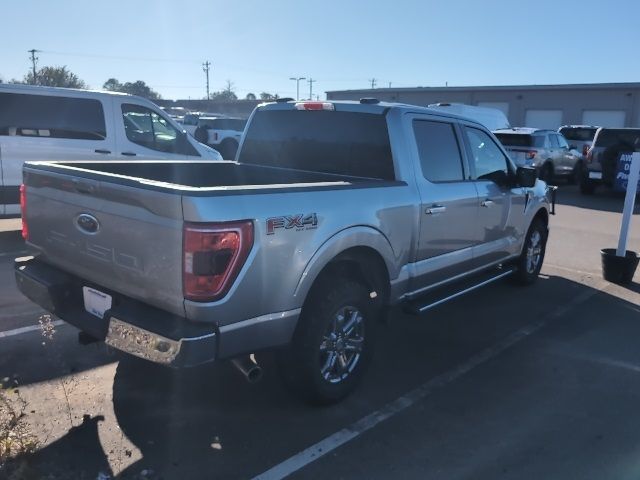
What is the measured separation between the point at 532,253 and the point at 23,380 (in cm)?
543

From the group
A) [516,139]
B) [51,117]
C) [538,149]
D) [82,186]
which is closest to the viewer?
[82,186]

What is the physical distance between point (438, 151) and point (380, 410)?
2.18 meters

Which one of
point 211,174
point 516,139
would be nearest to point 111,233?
point 211,174

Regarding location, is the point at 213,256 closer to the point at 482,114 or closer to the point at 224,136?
the point at 482,114

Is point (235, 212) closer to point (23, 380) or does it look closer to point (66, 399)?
point (66, 399)

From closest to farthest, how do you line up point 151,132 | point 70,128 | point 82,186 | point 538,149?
point 82,186
point 70,128
point 151,132
point 538,149

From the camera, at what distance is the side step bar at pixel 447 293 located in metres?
4.42

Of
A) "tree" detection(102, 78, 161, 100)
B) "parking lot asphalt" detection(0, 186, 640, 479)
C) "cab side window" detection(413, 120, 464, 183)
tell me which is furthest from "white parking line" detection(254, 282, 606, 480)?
"tree" detection(102, 78, 161, 100)

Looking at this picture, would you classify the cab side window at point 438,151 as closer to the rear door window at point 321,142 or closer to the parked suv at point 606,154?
the rear door window at point 321,142

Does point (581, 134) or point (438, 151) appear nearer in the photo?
point (438, 151)

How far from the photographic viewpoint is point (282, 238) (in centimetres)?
308

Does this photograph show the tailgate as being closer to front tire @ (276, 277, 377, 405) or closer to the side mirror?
front tire @ (276, 277, 377, 405)

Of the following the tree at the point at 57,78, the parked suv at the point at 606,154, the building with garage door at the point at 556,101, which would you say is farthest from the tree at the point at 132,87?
the parked suv at the point at 606,154

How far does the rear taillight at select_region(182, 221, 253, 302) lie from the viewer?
2791 millimetres
